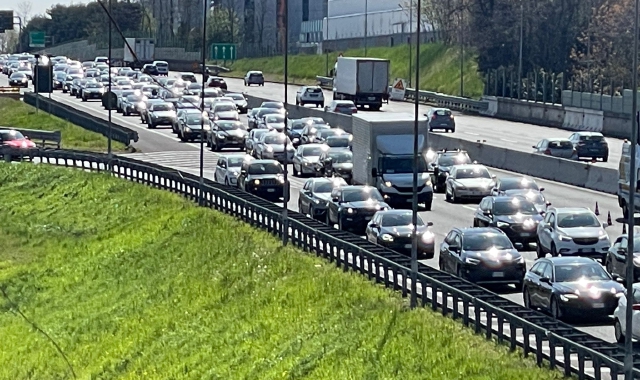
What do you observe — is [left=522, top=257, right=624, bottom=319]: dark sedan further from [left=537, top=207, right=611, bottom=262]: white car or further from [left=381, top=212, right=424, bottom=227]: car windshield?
[left=381, top=212, right=424, bottom=227]: car windshield

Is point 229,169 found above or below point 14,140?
above

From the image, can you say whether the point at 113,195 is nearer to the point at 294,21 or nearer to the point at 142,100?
the point at 142,100

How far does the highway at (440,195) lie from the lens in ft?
129

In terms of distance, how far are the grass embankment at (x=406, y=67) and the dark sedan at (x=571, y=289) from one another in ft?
269

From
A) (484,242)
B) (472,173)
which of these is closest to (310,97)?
(472,173)

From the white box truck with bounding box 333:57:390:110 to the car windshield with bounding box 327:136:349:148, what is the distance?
30537 mm

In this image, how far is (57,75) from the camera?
12975 cm

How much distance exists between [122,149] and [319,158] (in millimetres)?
20051

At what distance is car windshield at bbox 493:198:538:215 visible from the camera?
41.5 meters

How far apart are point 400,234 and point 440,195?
15973mm

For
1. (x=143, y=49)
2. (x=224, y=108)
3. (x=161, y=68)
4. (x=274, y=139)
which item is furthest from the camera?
(x=143, y=49)

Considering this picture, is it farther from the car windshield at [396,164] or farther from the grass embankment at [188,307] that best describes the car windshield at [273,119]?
the car windshield at [396,164]

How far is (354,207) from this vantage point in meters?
44.3

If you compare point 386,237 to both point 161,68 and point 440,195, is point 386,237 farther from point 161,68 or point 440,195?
point 161,68
